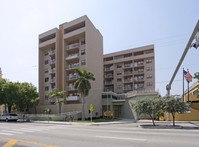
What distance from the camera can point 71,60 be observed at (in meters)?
43.0

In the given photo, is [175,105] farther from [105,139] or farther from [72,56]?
[72,56]

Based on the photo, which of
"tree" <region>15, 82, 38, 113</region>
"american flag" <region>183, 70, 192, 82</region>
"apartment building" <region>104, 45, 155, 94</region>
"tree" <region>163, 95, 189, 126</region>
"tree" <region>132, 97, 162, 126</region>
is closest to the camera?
"tree" <region>163, 95, 189, 126</region>

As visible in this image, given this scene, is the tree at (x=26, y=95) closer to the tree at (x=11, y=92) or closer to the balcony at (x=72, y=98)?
the tree at (x=11, y=92)

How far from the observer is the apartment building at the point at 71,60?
39.8 meters

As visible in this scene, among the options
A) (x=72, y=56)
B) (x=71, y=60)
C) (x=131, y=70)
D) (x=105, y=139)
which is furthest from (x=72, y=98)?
(x=105, y=139)

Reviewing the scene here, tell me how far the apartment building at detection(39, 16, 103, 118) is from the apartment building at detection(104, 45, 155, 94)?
12.0 m

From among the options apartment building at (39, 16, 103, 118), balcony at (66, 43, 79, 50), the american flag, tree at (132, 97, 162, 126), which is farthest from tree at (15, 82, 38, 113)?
the american flag

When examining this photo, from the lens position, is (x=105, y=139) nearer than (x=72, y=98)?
Yes

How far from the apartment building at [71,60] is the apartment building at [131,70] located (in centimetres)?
1198

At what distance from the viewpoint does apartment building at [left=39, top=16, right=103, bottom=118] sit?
3978cm

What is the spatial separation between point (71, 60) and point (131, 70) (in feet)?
70.7

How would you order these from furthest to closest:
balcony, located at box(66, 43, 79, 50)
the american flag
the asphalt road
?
balcony, located at box(66, 43, 79, 50)
the american flag
the asphalt road

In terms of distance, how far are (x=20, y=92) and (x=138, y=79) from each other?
1304 inches

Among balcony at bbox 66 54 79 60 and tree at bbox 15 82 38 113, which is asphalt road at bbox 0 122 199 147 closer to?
tree at bbox 15 82 38 113
